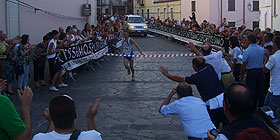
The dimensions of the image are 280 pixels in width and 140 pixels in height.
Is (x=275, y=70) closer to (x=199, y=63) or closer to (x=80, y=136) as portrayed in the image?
(x=199, y=63)

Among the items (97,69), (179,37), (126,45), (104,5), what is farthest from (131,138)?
(104,5)

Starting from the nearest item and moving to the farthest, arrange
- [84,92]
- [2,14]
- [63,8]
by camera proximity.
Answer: [84,92], [2,14], [63,8]

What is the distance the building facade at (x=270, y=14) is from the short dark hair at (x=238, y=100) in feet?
63.5

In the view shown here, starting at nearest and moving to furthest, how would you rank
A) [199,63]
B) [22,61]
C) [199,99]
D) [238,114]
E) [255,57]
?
[238,114]
[199,99]
[199,63]
[255,57]
[22,61]

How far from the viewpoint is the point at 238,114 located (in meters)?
2.93

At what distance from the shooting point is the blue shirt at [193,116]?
4555 millimetres

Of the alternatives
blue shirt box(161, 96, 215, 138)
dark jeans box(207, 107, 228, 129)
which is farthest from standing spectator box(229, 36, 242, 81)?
blue shirt box(161, 96, 215, 138)

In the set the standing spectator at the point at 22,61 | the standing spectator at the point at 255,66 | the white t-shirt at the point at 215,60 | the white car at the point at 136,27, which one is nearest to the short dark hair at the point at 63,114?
the white t-shirt at the point at 215,60

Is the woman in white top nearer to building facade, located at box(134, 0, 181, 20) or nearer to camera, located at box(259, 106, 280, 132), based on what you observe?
camera, located at box(259, 106, 280, 132)

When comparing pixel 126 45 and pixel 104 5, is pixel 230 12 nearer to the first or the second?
pixel 126 45

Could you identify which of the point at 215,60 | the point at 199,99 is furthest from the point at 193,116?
the point at 215,60

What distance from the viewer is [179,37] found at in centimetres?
2825

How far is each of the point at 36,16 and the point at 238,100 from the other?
17.1m

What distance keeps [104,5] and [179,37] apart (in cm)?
4178
